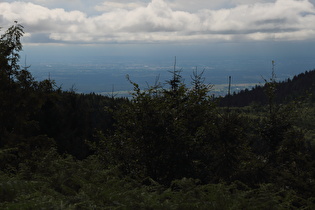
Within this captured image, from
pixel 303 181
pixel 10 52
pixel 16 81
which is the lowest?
pixel 303 181

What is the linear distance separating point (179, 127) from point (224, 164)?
7.30 feet

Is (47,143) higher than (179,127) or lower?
lower

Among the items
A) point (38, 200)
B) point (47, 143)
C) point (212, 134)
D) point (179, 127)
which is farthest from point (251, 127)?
point (38, 200)

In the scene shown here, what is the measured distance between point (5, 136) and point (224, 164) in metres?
9.32

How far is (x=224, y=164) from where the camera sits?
13.4m

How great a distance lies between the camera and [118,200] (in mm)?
6090

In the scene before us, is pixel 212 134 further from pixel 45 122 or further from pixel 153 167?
pixel 45 122

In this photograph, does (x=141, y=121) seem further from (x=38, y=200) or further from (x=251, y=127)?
(x=38, y=200)

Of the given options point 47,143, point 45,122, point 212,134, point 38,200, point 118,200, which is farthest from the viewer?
point 45,122

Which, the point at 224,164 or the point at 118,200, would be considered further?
the point at 224,164

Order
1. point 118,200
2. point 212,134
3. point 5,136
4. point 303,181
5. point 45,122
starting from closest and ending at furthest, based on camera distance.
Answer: point 118,200
point 303,181
point 212,134
point 5,136
point 45,122

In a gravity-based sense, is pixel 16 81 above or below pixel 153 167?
above

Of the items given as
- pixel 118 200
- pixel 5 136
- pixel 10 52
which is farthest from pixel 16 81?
pixel 118 200

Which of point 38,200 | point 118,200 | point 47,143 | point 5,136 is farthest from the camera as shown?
point 47,143
